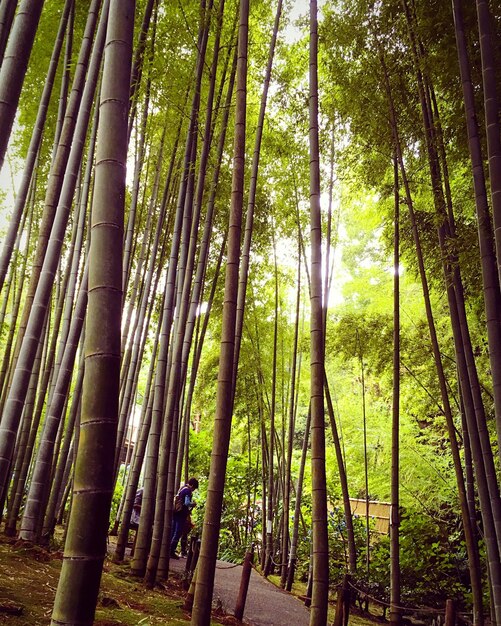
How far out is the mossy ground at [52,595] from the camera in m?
2.21

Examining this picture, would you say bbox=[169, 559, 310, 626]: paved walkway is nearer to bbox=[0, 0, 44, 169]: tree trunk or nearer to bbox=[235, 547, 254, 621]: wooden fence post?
bbox=[235, 547, 254, 621]: wooden fence post

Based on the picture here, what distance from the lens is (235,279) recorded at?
2248 millimetres

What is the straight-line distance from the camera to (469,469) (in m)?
3.76

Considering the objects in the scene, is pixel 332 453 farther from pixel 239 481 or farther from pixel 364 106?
pixel 364 106

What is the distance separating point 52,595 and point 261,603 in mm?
2516

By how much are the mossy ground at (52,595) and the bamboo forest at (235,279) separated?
0.02 m

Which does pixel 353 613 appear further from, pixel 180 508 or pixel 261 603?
pixel 180 508

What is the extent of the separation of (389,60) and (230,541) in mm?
7862

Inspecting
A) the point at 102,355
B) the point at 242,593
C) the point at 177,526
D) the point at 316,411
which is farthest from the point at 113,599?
the point at 177,526

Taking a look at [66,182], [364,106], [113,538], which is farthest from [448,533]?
[66,182]

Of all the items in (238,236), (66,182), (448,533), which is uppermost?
(66,182)

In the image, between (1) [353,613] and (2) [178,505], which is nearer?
(1) [353,613]

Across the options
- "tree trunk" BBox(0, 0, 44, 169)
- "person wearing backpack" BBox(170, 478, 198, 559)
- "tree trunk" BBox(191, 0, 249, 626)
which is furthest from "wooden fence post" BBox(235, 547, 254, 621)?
"tree trunk" BBox(0, 0, 44, 169)

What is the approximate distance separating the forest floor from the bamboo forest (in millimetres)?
22
